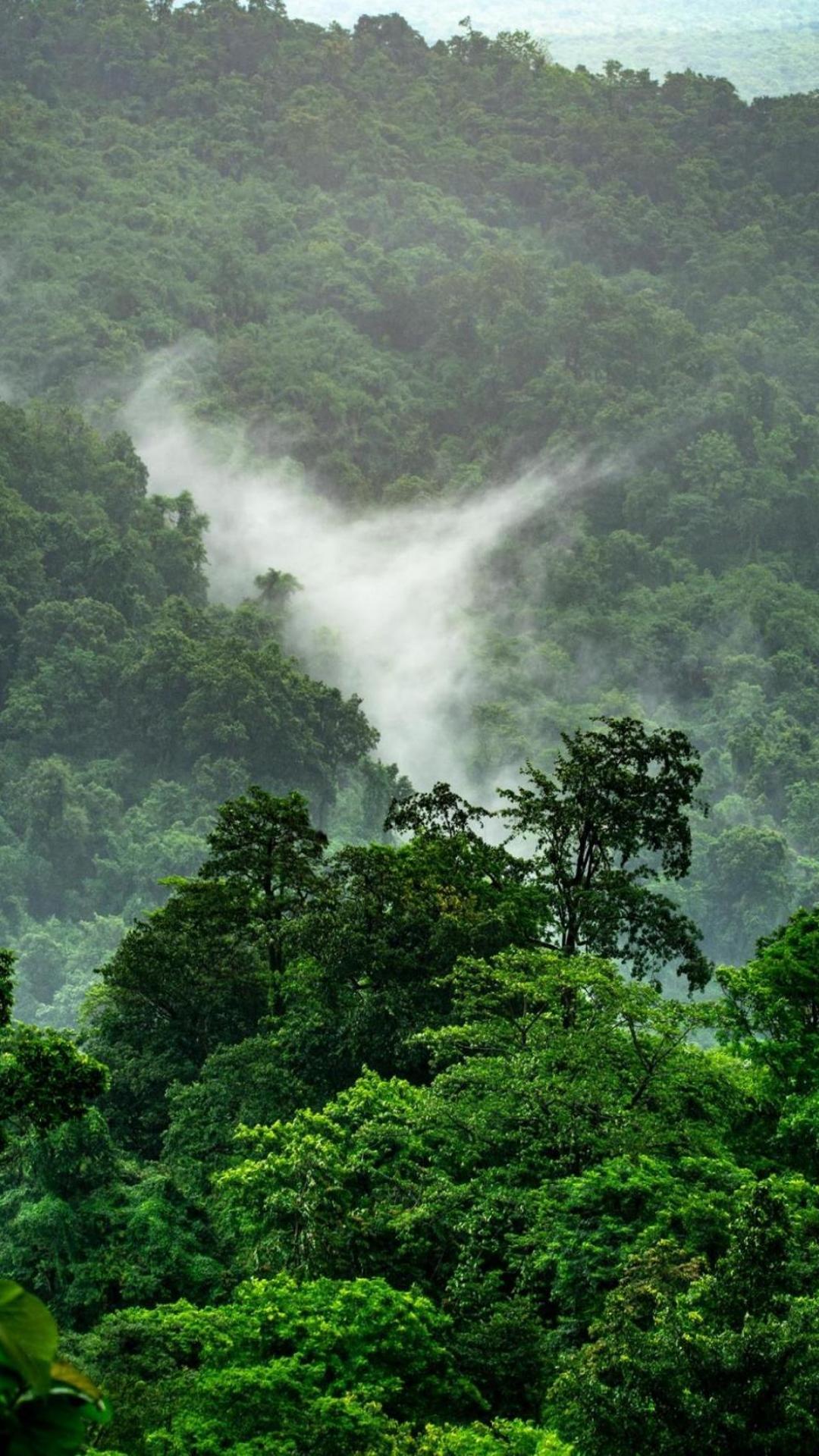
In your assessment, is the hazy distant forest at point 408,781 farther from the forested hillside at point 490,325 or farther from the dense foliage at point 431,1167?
the forested hillside at point 490,325

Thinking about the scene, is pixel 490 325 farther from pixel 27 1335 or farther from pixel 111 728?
pixel 27 1335

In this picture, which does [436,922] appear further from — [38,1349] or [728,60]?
[728,60]

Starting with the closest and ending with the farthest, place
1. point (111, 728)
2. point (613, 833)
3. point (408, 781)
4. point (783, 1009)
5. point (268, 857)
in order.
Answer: point (783, 1009), point (613, 833), point (268, 857), point (408, 781), point (111, 728)

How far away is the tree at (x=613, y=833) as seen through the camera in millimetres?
24062

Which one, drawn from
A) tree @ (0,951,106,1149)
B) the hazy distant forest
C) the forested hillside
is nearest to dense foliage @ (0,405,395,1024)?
the hazy distant forest

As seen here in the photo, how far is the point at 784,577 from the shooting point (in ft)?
319

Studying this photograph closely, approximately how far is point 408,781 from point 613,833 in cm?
4875

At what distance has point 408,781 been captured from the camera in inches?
2872

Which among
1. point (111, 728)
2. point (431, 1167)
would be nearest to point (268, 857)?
point (431, 1167)

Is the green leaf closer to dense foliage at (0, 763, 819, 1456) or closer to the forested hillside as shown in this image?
dense foliage at (0, 763, 819, 1456)

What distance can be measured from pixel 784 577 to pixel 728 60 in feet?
303

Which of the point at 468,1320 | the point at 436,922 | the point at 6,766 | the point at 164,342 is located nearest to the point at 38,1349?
the point at 468,1320

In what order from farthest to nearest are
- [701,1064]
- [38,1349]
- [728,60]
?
[728,60], [701,1064], [38,1349]

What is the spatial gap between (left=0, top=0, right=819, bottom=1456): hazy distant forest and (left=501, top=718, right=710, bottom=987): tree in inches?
3.3
